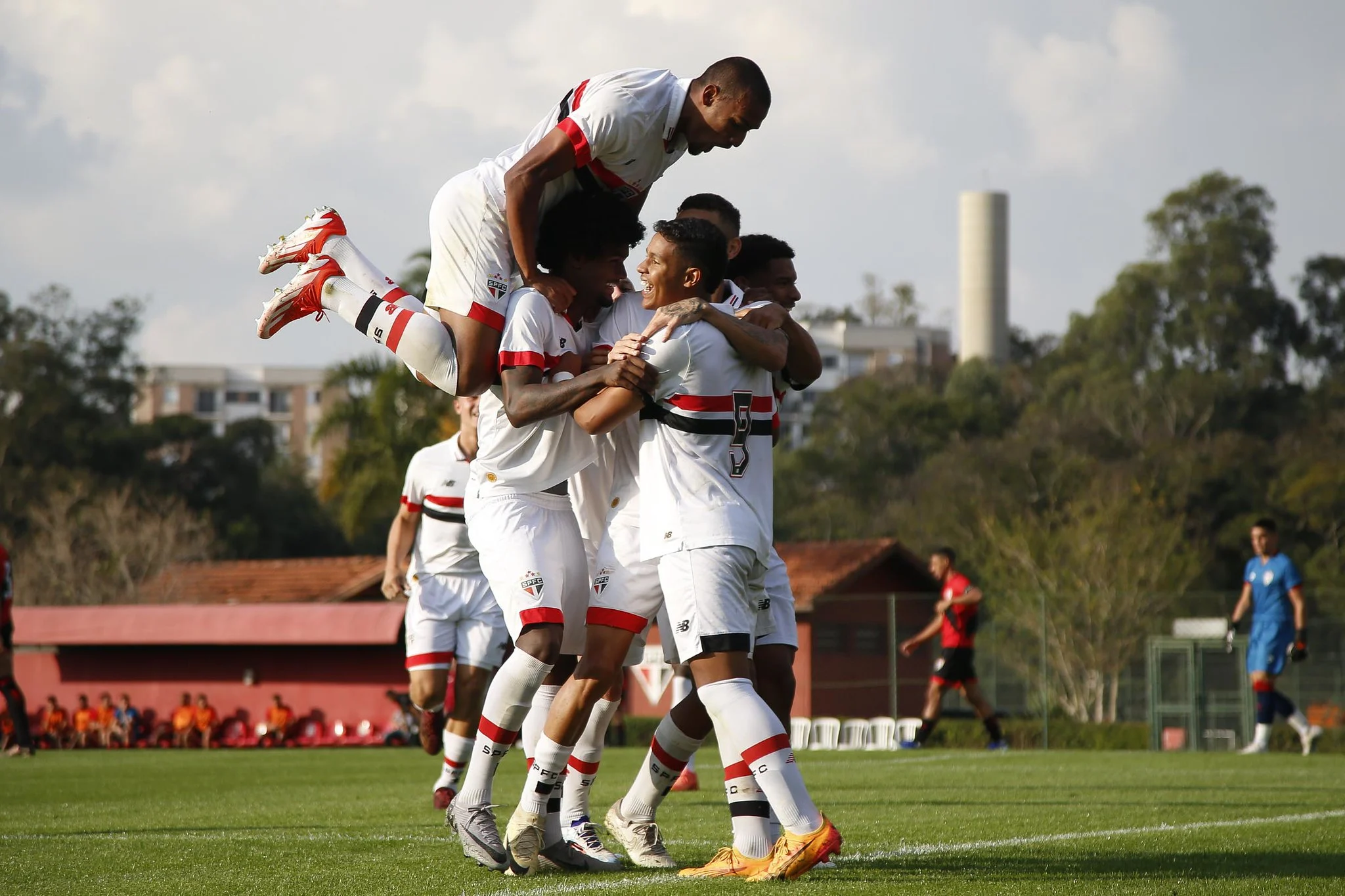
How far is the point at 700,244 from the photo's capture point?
5.75 meters

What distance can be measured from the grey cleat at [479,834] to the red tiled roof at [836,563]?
2672 cm

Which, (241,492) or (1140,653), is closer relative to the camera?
(1140,653)

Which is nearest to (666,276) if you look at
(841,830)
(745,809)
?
(745,809)

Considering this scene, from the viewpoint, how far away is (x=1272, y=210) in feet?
188

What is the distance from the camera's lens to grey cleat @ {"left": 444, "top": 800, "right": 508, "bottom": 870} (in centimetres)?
578

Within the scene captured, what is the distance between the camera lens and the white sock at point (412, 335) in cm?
623

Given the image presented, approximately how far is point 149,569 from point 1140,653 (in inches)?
1061

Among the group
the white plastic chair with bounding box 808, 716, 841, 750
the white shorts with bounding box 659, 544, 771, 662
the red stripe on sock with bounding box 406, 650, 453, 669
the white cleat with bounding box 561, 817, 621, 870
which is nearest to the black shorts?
the red stripe on sock with bounding box 406, 650, 453, 669

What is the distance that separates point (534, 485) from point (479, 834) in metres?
1.35

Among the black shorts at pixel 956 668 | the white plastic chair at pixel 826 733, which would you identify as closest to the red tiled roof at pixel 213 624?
the white plastic chair at pixel 826 733

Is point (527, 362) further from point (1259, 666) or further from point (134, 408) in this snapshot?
point (134, 408)

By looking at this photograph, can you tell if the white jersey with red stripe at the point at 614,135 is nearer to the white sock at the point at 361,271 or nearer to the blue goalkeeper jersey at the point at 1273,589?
the white sock at the point at 361,271

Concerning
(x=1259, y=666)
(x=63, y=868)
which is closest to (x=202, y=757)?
(x=1259, y=666)

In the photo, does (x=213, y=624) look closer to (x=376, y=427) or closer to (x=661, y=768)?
(x=376, y=427)
